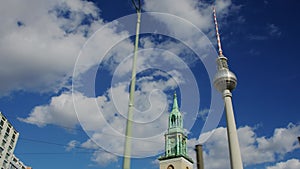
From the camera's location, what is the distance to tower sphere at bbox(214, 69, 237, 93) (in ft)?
166

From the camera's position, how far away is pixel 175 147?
91000 millimetres

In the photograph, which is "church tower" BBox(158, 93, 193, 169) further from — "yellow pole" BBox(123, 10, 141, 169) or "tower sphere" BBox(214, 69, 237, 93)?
"yellow pole" BBox(123, 10, 141, 169)

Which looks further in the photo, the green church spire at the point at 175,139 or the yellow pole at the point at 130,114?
the green church spire at the point at 175,139

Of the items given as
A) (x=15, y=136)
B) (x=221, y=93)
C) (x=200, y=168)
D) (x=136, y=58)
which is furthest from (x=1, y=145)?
(x=136, y=58)

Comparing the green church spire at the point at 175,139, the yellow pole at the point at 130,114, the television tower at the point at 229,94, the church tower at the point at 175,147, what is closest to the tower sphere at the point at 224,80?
the television tower at the point at 229,94

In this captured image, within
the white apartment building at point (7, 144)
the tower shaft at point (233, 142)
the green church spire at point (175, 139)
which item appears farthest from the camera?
the green church spire at point (175, 139)

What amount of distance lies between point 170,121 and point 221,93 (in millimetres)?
47986

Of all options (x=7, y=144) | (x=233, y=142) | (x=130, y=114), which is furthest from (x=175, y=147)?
(x=130, y=114)

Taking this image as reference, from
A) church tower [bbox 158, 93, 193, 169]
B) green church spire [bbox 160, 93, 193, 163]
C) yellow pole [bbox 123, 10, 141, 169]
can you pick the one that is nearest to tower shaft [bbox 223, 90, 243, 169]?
yellow pole [bbox 123, 10, 141, 169]

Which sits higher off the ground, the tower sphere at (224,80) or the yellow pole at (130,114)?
the tower sphere at (224,80)

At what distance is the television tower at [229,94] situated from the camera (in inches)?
1576

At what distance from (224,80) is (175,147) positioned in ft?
149

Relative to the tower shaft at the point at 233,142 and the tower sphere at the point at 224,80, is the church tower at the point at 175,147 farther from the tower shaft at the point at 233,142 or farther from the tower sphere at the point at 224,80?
the tower shaft at the point at 233,142

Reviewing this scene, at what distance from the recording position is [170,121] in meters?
Answer: 97.2
